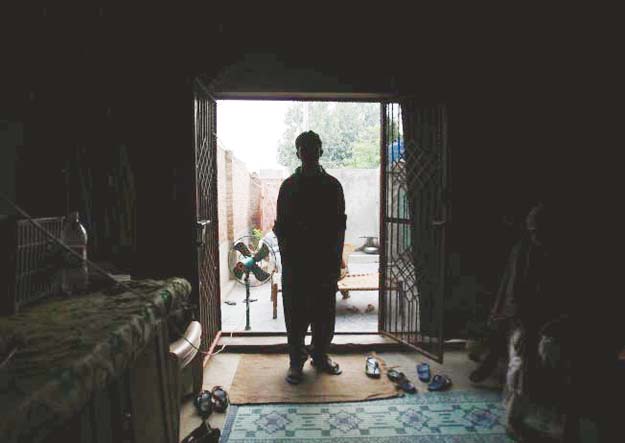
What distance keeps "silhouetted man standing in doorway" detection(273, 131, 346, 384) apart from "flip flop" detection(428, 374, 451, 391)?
2.89ft

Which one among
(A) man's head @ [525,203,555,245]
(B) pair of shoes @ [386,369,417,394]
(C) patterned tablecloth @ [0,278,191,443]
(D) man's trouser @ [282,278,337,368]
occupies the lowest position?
(B) pair of shoes @ [386,369,417,394]

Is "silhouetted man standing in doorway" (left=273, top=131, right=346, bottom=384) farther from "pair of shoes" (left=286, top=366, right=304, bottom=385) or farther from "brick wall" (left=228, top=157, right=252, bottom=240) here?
"brick wall" (left=228, top=157, right=252, bottom=240)

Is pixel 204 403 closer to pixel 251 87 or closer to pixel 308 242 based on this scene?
pixel 308 242

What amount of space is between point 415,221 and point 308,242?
1.17 metres

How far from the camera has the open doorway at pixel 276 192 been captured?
16.7ft

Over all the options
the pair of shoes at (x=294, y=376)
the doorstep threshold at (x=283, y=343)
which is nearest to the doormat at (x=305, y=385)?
the pair of shoes at (x=294, y=376)

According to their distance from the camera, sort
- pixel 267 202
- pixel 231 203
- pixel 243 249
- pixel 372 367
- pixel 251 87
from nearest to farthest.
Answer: pixel 372 367 < pixel 251 87 < pixel 243 249 < pixel 231 203 < pixel 267 202

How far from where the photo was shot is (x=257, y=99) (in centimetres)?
363

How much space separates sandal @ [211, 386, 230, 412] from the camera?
2557 mm

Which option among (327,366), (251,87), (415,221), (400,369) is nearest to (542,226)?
(415,221)

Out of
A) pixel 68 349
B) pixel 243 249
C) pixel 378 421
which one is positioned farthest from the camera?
pixel 243 249

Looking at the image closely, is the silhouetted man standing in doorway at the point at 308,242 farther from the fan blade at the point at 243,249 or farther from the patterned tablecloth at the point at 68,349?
the fan blade at the point at 243,249

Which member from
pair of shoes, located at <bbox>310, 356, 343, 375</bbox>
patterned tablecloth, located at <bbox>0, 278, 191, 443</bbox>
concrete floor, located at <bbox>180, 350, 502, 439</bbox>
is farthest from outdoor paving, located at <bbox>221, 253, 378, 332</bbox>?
patterned tablecloth, located at <bbox>0, 278, 191, 443</bbox>

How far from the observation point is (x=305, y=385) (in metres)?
2.93
